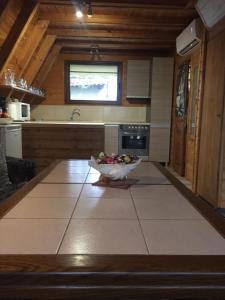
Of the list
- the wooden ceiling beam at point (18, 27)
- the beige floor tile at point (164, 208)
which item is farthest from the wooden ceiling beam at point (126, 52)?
the beige floor tile at point (164, 208)

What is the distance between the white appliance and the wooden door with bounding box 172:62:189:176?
2819mm

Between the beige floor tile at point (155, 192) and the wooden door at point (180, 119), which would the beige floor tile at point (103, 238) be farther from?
the wooden door at point (180, 119)

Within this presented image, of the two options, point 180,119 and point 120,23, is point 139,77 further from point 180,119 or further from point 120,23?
point 120,23

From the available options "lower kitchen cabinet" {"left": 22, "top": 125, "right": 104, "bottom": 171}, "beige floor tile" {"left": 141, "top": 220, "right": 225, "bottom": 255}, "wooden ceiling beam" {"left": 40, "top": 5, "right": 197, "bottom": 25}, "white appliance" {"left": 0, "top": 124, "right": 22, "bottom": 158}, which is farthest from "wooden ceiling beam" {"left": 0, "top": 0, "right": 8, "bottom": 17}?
"beige floor tile" {"left": 141, "top": 220, "right": 225, "bottom": 255}

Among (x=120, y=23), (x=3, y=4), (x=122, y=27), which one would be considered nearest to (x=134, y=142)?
(x=122, y=27)

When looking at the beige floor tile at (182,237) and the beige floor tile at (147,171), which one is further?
the beige floor tile at (147,171)

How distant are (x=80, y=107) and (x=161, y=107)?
1.81 m

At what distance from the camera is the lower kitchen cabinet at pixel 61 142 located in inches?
189

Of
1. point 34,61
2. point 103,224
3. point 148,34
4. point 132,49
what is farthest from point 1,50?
point 103,224

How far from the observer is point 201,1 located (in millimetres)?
3162

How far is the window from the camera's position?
19.7ft

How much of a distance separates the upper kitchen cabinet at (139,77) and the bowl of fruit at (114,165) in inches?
182
